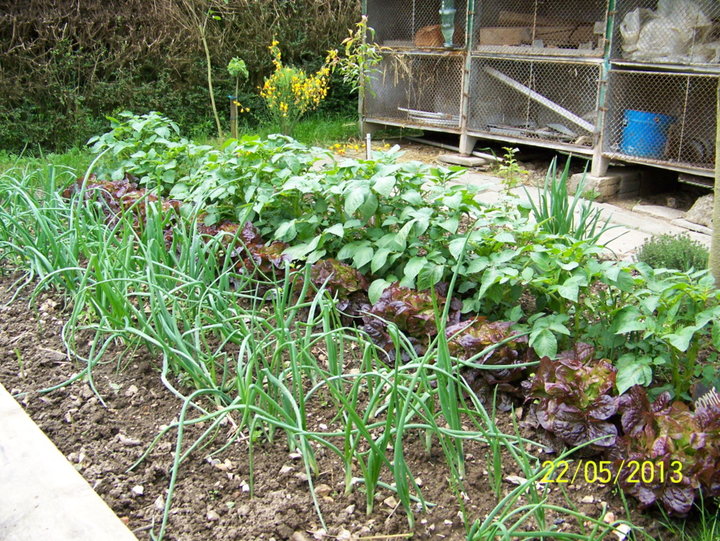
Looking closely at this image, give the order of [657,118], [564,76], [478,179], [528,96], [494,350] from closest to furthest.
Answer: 1. [494,350]
2. [657,118]
3. [478,179]
4. [528,96]
5. [564,76]

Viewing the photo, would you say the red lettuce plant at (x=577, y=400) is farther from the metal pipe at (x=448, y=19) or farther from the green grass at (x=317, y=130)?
the green grass at (x=317, y=130)

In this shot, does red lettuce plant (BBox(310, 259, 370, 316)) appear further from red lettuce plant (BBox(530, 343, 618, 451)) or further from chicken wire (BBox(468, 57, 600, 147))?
chicken wire (BBox(468, 57, 600, 147))

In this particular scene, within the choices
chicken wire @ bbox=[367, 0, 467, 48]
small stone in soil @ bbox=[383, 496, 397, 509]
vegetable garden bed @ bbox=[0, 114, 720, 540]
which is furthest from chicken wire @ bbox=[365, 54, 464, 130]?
small stone in soil @ bbox=[383, 496, 397, 509]

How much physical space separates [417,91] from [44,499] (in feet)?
23.5

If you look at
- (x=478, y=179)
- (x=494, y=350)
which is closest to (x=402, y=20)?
(x=478, y=179)

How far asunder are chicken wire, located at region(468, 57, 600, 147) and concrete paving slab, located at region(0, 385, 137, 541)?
18.3 feet

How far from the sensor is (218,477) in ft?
6.59

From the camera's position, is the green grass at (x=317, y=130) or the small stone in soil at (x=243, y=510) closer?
the small stone in soil at (x=243, y=510)

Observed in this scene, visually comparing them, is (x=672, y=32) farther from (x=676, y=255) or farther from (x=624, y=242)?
(x=676, y=255)

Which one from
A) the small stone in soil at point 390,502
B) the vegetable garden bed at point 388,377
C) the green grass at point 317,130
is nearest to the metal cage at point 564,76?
the green grass at point 317,130

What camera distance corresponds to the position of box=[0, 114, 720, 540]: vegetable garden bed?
187 cm

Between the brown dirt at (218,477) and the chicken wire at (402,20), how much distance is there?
20.5 feet

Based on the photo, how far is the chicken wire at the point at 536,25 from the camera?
22.8ft

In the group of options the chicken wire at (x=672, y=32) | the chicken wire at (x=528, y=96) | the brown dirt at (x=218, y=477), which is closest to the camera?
the brown dirt at (x=218, y=477)
